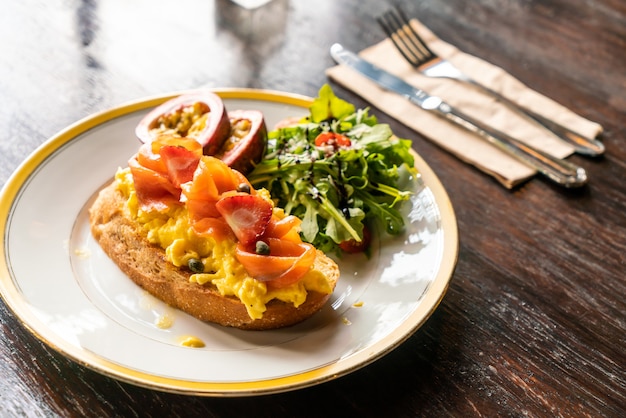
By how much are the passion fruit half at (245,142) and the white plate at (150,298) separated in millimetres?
408

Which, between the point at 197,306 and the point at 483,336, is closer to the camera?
the point at 197,306

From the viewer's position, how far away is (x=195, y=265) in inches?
83.7

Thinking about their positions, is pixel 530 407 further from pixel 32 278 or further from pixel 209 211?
pixel 32 278

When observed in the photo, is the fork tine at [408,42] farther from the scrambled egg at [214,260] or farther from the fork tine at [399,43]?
the scrambled egg at [214,260]

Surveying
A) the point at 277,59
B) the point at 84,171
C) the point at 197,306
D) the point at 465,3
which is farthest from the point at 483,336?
the point at 465,3

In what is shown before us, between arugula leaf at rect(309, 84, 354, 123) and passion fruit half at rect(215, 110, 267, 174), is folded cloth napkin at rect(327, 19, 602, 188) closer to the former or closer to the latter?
arugula leaf at rect(309, 84, 354, 123)

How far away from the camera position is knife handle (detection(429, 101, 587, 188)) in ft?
10.1

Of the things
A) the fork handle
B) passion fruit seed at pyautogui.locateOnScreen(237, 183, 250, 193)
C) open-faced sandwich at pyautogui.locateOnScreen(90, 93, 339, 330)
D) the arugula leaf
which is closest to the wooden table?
the fork handle

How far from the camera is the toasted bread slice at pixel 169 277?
2.12 metres

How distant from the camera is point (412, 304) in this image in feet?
7.17

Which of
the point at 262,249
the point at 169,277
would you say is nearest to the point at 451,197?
the point at 262,249

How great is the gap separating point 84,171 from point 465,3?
2841 millimetres

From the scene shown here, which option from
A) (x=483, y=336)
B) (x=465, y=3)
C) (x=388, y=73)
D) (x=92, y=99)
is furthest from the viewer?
(x=465, y=3)

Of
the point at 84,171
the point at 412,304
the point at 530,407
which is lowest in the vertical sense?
the point at 530,407
